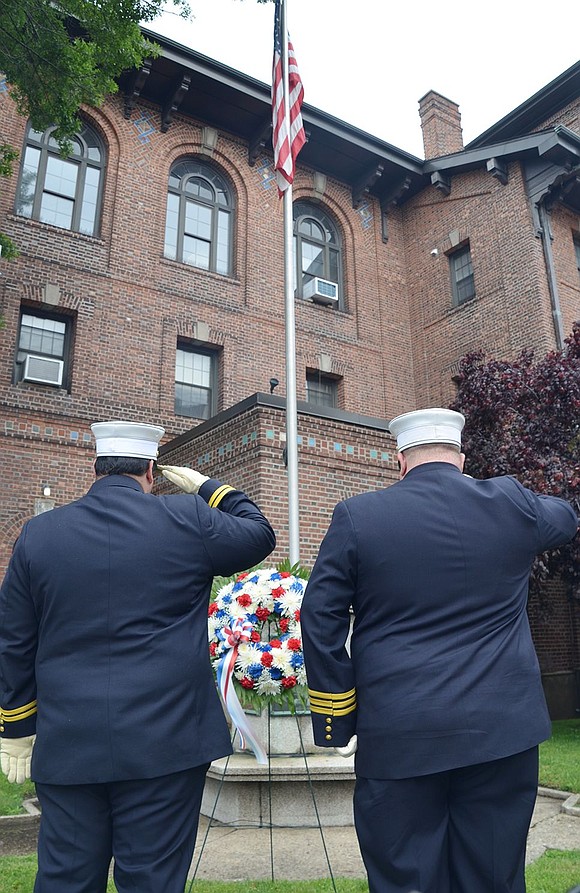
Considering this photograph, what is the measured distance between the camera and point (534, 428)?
10695 millimetres

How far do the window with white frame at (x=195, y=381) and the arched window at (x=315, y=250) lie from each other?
3181 mm

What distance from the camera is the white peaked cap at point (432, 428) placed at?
2836 mm

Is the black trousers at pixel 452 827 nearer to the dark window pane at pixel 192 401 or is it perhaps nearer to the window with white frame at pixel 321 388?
the dark window pane at pixel 192 401

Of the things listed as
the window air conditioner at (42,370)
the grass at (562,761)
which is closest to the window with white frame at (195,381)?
the window air conditioner at (42,370)

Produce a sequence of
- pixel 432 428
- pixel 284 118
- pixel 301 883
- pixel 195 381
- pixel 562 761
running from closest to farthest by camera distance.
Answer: pixel 432 428, pixel 301 883, pixel 562 761, pixel 284 118, pixel 195 381

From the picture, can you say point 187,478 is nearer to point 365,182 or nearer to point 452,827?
point 452,827

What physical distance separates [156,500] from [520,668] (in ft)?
4.87

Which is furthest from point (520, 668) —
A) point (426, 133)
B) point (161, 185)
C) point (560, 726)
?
point (426, 133)

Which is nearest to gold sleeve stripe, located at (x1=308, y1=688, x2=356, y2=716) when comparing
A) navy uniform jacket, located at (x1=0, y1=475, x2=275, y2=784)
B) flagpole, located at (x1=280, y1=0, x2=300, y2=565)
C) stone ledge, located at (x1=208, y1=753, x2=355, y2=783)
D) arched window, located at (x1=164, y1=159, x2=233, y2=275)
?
navy uniform jacket, located at (x1=0, y1=475, x2=275, y2=784)

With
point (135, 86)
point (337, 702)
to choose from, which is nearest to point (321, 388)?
point (135, 86)

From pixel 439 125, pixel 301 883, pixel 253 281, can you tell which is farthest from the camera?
pixel 439 125

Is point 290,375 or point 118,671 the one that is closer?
point 118,671

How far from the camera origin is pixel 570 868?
4355mm

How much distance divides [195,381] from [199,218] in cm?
399
